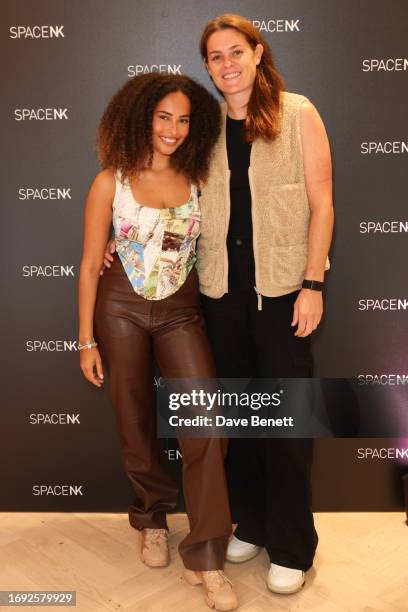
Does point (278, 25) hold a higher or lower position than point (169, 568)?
higher

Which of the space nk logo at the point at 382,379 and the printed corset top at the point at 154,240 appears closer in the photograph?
the printed corset top at the point at 154,240

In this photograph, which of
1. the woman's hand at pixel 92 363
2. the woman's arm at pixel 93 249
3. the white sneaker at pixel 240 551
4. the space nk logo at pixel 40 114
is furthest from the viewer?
the space nk logo at pixel 40 114

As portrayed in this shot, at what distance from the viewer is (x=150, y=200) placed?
206cm

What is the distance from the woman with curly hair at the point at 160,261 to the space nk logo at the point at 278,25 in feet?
1.61

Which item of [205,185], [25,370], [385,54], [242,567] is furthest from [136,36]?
[242,567]

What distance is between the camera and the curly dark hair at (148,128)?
6.66 ft

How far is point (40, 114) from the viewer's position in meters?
2.48

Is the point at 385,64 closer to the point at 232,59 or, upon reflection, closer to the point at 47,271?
the point at 232,59

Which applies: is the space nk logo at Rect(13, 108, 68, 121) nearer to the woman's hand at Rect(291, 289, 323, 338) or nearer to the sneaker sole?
the woman's hand at Rect(291, 289, 323, 338)

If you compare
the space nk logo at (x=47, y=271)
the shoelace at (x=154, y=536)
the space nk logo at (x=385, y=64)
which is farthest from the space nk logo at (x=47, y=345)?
the space nk logo at (x=385, y=64)

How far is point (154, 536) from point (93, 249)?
42.2 inches

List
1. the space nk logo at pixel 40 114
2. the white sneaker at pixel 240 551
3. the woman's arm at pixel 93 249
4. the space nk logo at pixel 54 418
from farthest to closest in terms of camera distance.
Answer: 1. the space nk logo at pixel 54 418
2. the space nk logo at pixel 40 114
3. the white sneaker at pixel 240 551
4. the woman's arm at pixel 93 249

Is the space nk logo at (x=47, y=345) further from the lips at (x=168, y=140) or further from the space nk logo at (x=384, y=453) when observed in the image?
the space nk logo at (x=384, y=453)

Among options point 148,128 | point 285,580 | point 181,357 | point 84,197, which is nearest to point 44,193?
point 84,197
